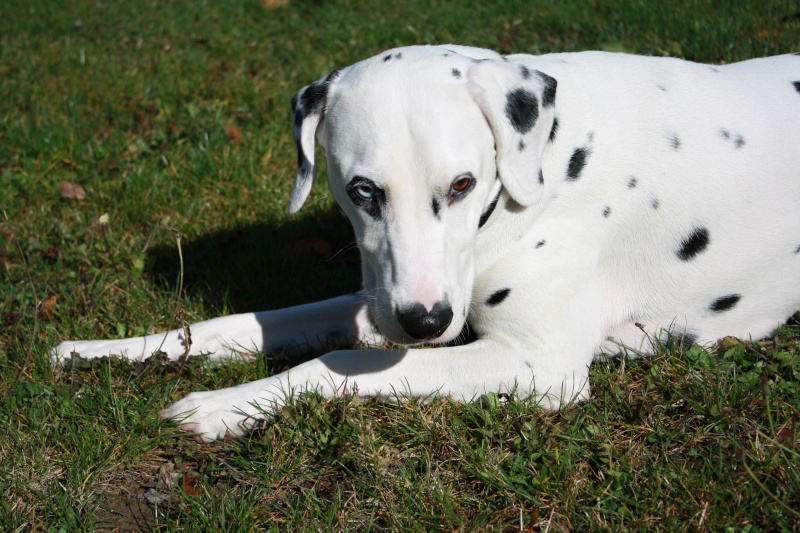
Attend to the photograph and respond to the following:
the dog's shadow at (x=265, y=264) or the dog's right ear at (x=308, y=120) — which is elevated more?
the dog's right ear at (x=308, y=120)

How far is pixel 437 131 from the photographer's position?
123 inches

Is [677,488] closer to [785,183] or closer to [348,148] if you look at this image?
[785,183]

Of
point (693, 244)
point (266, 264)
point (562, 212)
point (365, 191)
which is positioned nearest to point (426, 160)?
point (365, 191)

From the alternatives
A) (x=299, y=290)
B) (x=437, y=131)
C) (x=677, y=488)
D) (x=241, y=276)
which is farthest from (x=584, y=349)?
(x=241, y=276)

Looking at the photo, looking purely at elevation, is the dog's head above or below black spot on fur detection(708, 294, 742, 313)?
above

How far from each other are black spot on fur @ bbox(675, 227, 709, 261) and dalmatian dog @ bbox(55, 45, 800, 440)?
0.01 m

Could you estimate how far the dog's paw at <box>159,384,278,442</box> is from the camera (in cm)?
363

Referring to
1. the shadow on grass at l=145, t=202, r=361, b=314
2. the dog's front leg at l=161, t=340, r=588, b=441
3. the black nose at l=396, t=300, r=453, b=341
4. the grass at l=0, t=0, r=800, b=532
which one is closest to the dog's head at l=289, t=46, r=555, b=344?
the black nose at l=396, t=300, r=453, b=341

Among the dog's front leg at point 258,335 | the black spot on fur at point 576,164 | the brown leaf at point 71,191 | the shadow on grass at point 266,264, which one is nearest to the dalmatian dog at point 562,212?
the black spot on fur at point 576,164

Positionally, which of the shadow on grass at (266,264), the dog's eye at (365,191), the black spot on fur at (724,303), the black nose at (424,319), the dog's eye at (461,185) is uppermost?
the dog's eye at (461,185)

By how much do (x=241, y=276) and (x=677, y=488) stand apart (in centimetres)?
298

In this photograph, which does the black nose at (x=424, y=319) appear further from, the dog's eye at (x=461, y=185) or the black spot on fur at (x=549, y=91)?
the black spot on fur at (x=549, y=91)

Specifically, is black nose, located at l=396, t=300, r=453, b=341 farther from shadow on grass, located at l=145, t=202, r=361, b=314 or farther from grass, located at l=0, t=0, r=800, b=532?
shadow on grass, located at l=145, t=202, r=361, b=314

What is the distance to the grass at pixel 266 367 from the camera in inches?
124
